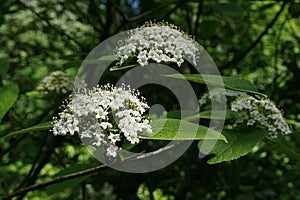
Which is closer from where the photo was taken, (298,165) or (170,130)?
(170,130)

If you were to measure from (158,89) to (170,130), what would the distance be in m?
1.62

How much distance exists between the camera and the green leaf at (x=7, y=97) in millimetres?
1729

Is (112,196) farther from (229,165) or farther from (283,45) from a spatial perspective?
(283,45)

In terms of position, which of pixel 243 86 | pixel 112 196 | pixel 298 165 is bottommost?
pixel 112 196

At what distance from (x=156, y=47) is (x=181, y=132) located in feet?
1.66

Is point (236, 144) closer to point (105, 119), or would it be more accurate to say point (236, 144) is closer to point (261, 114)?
point (261, 114)

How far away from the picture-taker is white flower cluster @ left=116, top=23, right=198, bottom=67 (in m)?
1.58

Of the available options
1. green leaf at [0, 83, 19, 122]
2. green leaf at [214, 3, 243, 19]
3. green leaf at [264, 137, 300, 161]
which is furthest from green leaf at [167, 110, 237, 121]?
green leaf at [214, 3, 243, 19]

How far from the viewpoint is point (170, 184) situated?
2.83 metres

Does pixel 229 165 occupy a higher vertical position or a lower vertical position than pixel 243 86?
lower

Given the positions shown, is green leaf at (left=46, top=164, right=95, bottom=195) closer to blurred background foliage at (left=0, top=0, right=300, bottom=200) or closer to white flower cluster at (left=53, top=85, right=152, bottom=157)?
Answer: blurred background foliage at (left=0, top=0, right=300, bottom=200)

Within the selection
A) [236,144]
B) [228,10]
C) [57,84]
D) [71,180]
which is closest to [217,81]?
[236,144]

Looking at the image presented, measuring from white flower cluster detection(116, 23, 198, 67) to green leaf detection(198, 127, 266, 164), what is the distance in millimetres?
326

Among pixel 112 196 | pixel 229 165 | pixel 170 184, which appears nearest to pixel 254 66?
pixel 229 165
